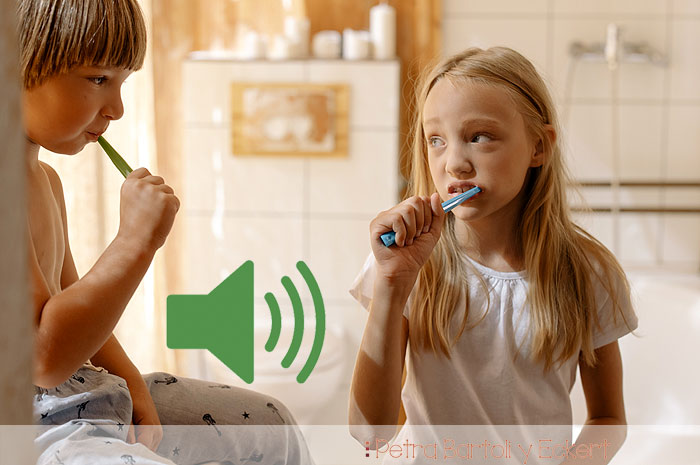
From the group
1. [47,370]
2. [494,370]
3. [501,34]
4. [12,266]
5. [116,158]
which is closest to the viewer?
[12,266]

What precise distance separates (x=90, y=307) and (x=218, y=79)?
137 centimetres

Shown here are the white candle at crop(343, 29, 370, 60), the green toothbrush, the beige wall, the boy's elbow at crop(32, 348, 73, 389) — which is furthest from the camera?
the white candle at crop(343, 29, 370, 60)

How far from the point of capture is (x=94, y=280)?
0.49 metres

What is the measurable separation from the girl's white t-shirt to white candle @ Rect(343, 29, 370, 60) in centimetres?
109

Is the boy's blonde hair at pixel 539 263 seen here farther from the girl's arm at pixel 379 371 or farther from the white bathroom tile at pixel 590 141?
the white bathroom tile at pixel 590 141

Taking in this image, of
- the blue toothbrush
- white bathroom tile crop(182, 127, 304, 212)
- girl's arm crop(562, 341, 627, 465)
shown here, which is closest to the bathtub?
girl's arm crop(562, 341, 627, 465)

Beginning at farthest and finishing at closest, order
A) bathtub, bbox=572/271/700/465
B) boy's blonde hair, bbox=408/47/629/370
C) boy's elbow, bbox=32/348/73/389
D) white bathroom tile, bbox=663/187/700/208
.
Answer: white bathroom tile, bbox=663/187/700/208 < bathtub, bbox=572/271/700/465 < boy's blonde hair, bbox=408/47/629/370 < boy's elbow, bbox=32/348/73/389

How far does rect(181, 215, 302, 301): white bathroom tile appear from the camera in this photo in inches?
72.2

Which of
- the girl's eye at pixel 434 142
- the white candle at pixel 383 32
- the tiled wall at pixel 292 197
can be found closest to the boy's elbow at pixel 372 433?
the girl's eye at pixel 434 142

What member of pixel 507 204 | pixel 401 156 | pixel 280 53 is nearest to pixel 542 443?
pixel 507 204

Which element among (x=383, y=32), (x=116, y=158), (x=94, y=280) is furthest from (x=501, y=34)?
(x=94, y=280)

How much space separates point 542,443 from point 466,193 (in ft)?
0.89

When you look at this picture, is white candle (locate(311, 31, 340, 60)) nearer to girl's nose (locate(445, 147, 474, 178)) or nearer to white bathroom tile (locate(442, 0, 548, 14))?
white bathroom tile (locate(442, 0, 548, 14))

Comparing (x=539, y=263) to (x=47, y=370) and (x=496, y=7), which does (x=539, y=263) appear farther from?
(x=496, y=7)
